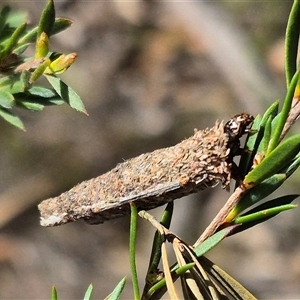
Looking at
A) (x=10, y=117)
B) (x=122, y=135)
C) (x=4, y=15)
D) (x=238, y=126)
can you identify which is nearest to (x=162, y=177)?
(x=238, y=126)

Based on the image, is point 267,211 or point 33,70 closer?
point 267,211

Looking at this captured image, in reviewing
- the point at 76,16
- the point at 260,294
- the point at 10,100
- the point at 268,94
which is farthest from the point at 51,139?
the point at 10,100

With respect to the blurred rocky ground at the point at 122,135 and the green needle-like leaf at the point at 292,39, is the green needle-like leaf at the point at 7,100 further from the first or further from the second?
the blurred rocky ground at the point at 122,135

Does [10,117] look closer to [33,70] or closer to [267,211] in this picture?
[33,70]

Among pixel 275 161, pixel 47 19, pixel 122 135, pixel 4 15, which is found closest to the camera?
pixel 275 161

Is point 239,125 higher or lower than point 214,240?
higher

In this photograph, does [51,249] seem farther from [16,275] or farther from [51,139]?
[51,139]

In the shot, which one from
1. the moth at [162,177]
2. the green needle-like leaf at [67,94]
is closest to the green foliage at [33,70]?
the green needle-like leaf at [67,94]

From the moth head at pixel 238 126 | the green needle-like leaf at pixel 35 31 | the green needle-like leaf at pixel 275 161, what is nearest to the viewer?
the green needle-like leaf at pixel 275 161
